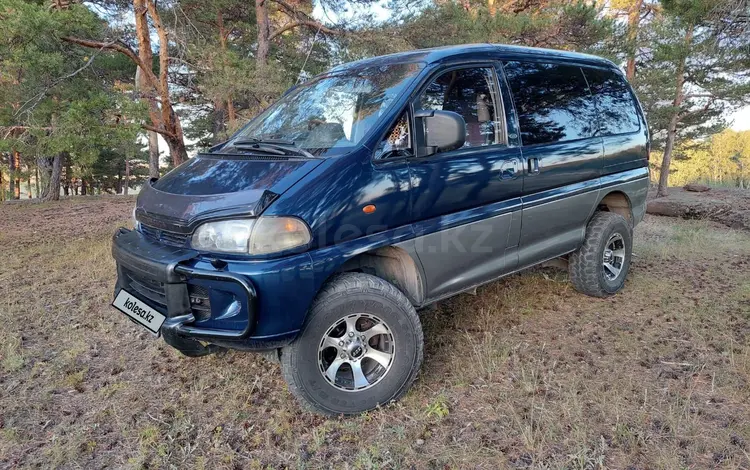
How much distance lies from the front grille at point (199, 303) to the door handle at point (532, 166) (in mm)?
2339

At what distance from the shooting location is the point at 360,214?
245cm

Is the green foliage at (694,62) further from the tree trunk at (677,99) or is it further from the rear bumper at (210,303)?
the rear bumper at (210,303)

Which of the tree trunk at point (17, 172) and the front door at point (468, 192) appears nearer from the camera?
the front door at point (468, 192)

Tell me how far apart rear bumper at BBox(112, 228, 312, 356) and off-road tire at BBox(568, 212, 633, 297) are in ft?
9.42

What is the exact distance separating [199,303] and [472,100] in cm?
222

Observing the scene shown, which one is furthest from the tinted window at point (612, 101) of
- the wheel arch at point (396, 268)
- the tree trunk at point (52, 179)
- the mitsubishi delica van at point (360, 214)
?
the tree trunk at point (52, 179)

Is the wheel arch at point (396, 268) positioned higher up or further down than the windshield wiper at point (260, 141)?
further down

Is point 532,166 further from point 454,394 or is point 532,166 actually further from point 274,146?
point 274,146

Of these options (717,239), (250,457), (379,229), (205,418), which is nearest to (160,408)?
(205,418)

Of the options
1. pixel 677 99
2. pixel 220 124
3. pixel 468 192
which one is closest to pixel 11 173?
pixel 220 124

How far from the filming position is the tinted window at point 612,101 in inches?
157

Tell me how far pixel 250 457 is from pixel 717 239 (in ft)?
24.8

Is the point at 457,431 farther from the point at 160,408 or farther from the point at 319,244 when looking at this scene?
the point at 160,408

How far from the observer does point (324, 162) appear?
8.04 ft
